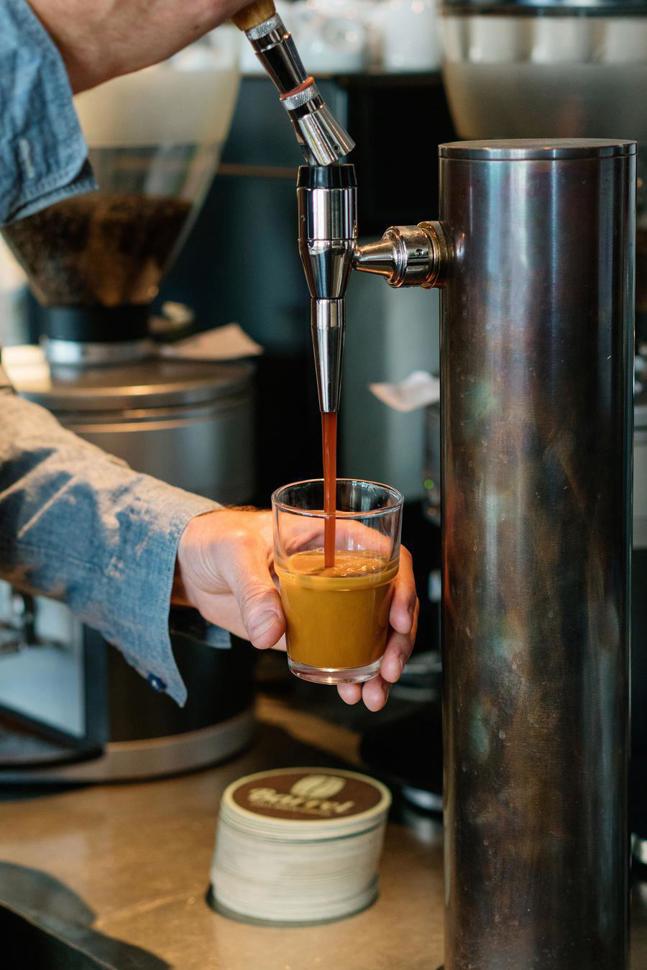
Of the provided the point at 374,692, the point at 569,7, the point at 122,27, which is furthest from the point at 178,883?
the point at 569,7

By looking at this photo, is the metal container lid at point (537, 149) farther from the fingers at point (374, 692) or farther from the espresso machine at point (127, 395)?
the espresso machine at point (127, 395)

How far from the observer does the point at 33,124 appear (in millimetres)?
978

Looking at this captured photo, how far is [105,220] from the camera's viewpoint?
60.1 inches

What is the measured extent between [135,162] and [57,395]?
10.8 inches

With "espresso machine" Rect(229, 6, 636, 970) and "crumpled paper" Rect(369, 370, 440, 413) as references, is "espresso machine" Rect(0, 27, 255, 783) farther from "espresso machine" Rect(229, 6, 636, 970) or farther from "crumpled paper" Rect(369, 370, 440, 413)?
"espresso machine" Rect(229, 6, 636, 970)

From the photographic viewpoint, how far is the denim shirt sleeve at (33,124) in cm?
94

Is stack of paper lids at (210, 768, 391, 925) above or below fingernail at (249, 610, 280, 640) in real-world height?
below

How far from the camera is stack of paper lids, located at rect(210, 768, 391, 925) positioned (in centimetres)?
116

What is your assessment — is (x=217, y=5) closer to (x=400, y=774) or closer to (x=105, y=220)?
(x=105, y=220)

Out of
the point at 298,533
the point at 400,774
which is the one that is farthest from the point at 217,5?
the point at 400,774

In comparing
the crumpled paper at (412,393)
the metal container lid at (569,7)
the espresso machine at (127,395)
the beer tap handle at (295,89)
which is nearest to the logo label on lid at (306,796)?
the espresso machine at (127,395)

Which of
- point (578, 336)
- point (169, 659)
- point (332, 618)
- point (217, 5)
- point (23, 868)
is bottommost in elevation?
point (23, 868)

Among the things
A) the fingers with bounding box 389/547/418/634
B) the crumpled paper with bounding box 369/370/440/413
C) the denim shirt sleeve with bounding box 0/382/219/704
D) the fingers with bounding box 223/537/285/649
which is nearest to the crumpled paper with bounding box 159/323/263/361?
the crumpled paper with bounding box 369/370/440/413

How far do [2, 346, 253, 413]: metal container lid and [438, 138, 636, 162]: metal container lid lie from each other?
670 mm
